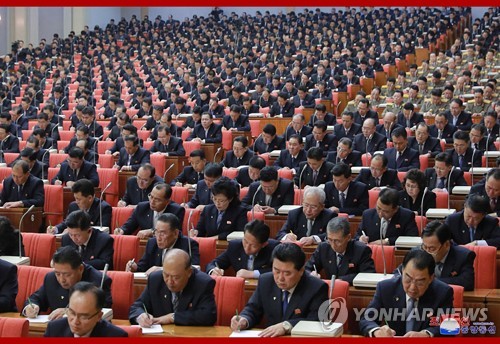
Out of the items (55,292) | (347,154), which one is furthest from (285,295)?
(347,154)

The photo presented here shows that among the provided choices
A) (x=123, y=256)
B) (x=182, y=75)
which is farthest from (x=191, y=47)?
(x=123, y=256)

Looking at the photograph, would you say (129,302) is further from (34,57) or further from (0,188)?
(34,57)

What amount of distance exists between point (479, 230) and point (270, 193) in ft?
5.84

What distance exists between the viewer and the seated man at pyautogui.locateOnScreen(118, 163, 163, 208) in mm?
6594

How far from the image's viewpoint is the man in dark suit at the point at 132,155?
8188 mm

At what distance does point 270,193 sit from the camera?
21.4 ft

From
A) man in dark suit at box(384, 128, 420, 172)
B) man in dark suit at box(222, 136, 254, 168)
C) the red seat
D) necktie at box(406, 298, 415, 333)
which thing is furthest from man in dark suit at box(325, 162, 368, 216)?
necktie at box(406, 298, 415, 333)

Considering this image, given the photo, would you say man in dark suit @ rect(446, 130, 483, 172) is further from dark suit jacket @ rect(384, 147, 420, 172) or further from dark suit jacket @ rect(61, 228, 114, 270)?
dark suit jacket @ rect(61, 228, 114, 270)

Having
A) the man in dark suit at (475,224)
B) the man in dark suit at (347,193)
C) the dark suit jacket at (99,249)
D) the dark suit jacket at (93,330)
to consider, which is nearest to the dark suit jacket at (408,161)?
the man in dark suit at (347,193)

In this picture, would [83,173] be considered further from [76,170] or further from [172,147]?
[172,147]

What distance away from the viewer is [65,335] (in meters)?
3.79

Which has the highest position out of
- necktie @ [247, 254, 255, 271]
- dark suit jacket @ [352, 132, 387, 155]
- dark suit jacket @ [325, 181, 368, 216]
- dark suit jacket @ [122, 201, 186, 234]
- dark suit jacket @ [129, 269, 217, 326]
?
dark suit jacket @ [352, 132, 387, 155]

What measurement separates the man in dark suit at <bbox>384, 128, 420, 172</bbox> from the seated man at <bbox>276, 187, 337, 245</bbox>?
214 cm

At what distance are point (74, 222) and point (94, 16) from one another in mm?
16793
